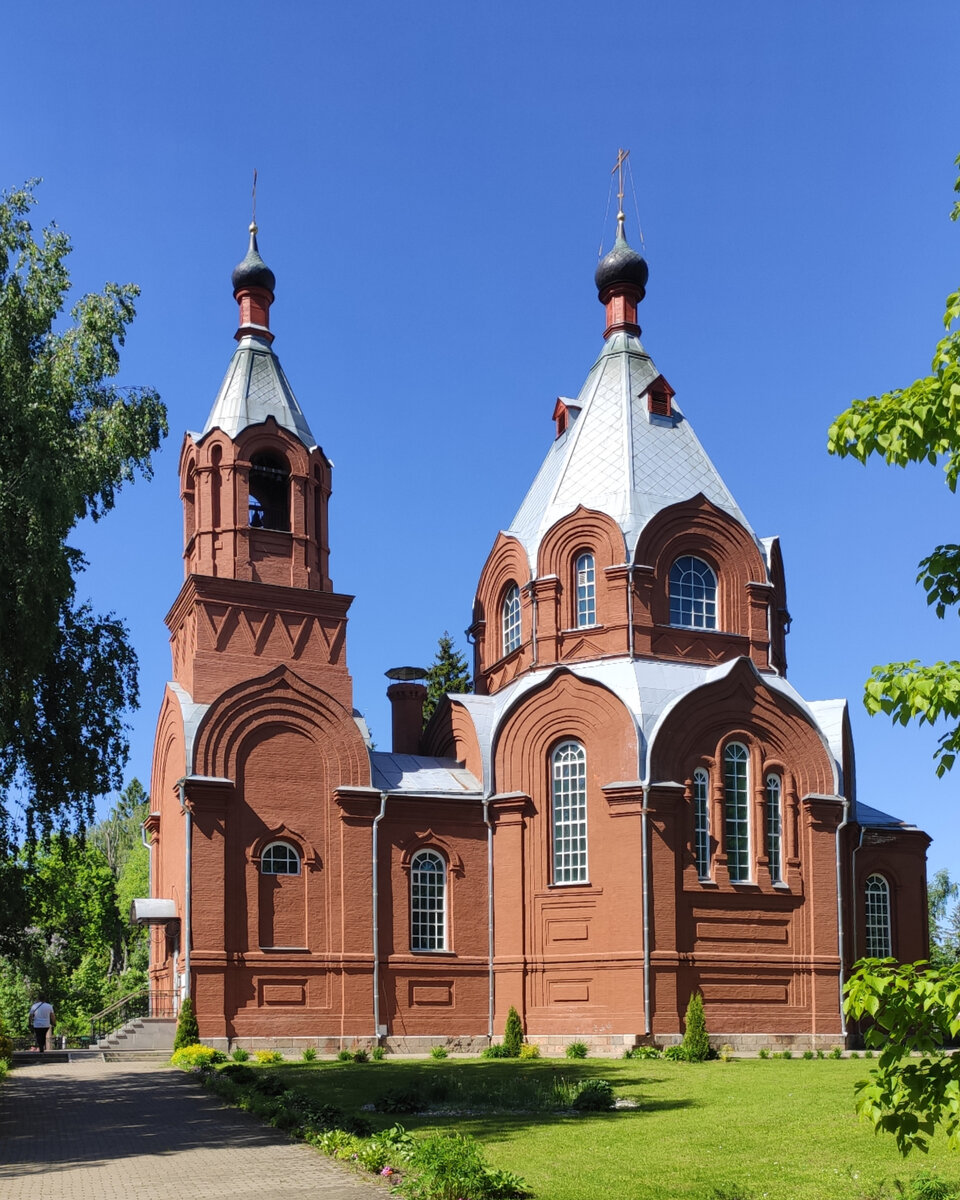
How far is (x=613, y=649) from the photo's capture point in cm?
2703

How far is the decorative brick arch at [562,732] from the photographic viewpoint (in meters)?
25.5

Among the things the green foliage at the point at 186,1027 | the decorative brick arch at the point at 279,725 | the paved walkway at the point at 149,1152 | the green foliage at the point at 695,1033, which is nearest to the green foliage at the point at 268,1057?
the green foliage at the point at 186,1027

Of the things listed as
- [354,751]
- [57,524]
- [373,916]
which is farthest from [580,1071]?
[57,524]

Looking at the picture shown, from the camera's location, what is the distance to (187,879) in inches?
950

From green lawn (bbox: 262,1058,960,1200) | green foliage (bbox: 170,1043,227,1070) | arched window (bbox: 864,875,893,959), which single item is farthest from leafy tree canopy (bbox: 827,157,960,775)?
arched window (bbox: 864,875,893,959)

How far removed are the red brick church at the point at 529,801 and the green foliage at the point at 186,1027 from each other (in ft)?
1.07

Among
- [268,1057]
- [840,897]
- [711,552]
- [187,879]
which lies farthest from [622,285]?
[268,1057]

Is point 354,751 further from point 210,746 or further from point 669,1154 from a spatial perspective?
point 669,1154

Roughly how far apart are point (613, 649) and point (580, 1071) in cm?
907

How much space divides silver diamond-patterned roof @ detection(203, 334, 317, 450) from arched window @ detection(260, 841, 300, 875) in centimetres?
817

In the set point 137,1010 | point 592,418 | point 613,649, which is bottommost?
point 137,1010

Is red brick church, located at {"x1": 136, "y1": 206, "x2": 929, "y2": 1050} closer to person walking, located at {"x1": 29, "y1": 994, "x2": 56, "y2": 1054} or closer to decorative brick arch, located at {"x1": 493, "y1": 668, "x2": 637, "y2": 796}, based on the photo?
decorative brick arch, located at {"x1": 493, "y1": 668, "x2": 637, "y2": 796}

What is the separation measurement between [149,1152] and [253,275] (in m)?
20.8

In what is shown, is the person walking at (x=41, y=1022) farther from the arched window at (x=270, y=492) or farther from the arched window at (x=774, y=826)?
the arched window at (x=774, y=826)
